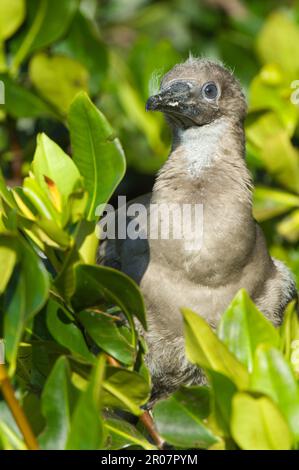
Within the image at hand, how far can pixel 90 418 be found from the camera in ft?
6.74

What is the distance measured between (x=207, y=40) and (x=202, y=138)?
251 centimetres

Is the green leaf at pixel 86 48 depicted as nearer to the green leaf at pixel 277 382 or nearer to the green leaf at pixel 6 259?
the green leaf at pixel 6 259

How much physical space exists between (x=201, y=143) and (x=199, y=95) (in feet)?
0.64

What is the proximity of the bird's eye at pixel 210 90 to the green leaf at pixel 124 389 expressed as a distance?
1.61 meters

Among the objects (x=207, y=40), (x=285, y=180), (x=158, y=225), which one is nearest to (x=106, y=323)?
(x=158, y=225)

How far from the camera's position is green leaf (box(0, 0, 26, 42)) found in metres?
3.90

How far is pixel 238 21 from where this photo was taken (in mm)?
5320

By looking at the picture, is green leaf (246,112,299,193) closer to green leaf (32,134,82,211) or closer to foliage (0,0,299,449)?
foliage (0,0,299,449)

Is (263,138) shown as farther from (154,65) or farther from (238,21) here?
(238,21)

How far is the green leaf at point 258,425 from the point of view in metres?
2.00

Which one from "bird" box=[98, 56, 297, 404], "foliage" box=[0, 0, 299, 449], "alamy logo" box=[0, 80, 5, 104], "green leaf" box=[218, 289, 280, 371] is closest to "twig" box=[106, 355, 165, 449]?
"foliage" box=[0, 0, 299, 449]

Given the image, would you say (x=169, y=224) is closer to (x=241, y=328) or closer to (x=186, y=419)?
(x=241, y=328)

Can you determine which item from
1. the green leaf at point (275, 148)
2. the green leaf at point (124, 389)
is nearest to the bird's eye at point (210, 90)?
the green leaf at point (275, 148)

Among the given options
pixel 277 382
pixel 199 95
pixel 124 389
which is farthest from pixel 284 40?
pixel 277 382
